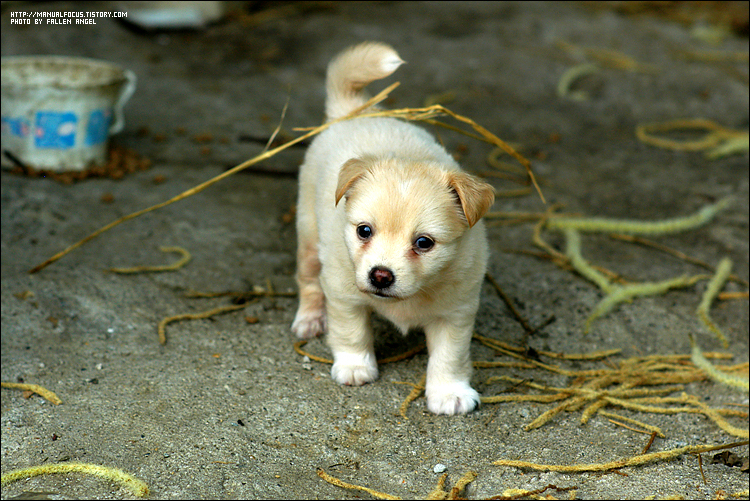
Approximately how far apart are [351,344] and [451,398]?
570 mm

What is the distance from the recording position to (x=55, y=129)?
5.35m

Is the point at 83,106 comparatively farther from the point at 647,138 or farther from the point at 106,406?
the point at 647,138

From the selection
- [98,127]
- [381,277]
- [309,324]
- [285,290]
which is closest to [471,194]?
[381,277]

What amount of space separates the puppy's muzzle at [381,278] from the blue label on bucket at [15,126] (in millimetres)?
3928

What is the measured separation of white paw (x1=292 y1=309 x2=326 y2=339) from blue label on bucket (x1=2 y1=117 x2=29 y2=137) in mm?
3057

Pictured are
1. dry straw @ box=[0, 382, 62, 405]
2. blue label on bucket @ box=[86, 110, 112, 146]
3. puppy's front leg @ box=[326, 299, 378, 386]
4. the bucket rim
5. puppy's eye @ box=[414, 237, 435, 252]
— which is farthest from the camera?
blue label on bucket @ box=[86, 110, 112, 146]

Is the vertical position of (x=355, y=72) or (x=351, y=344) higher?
(x=355, y=72)

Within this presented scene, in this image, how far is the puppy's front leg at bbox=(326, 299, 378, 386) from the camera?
330 cm

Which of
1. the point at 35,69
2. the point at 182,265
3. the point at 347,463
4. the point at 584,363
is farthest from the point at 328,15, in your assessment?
the point at 347,463

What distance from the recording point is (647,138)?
673cm

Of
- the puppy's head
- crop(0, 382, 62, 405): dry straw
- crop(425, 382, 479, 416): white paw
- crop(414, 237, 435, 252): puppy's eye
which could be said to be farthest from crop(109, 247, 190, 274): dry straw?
crop(414, 237, 435, 252): puppy's eye

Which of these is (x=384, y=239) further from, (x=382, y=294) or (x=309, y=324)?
(x=309, y=324)

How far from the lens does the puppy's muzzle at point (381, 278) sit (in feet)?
8.85

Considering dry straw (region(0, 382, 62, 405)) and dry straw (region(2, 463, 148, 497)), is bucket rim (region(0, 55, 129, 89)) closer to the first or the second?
dry straw (region(0, 382, 62, 405))
